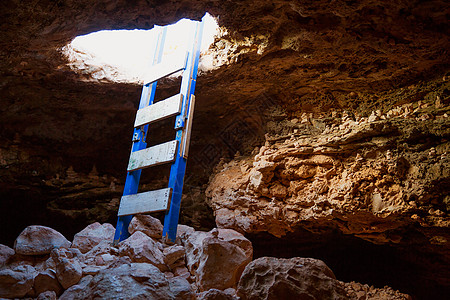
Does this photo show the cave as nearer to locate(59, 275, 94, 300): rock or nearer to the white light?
the white light

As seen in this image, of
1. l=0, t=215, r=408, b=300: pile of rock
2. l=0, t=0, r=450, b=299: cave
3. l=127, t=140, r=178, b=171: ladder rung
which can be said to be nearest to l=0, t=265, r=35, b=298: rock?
l=0, t=215, r=408, b=300: pile of rock

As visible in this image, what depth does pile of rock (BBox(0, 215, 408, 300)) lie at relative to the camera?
1.48 meters

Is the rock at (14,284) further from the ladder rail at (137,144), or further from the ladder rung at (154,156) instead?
the ladder rung at (154,156)

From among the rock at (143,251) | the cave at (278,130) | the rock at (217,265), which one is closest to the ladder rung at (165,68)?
the cave at (278,130)

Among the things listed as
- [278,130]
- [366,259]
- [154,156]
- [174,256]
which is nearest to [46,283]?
[174,256]

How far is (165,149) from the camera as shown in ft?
9.29

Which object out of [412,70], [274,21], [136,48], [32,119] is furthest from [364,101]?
[32,119]

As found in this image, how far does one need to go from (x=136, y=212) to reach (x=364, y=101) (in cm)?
248

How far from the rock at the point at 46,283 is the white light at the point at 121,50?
2417mm

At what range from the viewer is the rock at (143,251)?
2107mm

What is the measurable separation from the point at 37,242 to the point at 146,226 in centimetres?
79

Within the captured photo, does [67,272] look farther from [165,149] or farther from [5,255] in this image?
[165,149]

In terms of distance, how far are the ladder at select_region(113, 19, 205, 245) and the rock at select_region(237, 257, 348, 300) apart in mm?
1054

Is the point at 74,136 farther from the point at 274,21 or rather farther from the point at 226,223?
the point at 274,21
